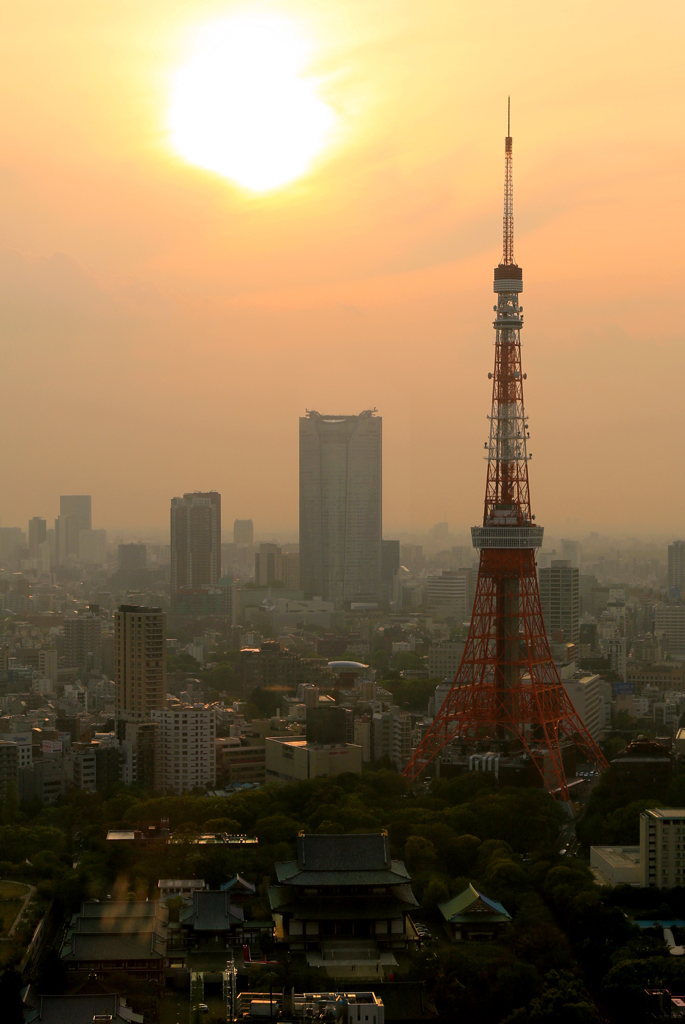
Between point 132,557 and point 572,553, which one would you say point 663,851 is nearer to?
point 572,553

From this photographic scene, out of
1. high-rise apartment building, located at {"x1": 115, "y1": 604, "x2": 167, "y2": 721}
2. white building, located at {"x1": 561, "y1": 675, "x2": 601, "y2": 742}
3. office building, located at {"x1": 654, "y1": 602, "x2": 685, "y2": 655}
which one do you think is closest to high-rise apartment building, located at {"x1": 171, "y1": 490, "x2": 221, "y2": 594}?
office building, located at {"x1": 654, "y1": 602, "x2": 685, "y2": 655}

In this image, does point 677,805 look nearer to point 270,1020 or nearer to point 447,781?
point 447,781

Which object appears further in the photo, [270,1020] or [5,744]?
[5,744]

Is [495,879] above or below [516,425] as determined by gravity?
below

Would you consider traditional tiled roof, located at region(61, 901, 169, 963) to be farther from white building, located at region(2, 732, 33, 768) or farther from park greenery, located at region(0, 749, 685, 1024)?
white building, located at region(2, 732, 33, 768)

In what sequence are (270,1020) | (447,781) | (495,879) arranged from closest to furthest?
(270,1020), (495,879), (447,781)

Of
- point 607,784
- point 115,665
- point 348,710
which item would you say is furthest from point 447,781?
point 115,665

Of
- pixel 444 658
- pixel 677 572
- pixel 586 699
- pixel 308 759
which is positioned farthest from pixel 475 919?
pixel 677 572
